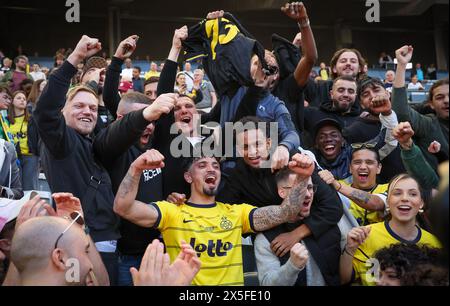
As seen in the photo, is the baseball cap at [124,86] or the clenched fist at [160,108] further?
the baseball cap at [124,86]

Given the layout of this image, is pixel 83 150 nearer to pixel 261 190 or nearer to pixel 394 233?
pixel 261 190

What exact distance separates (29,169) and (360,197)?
11.0 feet

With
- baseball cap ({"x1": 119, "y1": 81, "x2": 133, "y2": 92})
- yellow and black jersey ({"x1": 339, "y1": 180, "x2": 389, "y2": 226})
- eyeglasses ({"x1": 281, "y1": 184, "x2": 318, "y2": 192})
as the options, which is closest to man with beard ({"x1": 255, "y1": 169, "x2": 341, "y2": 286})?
eyeglasses ({"x1": 281, "y1": 184, "x2": 318, "y2": 192})

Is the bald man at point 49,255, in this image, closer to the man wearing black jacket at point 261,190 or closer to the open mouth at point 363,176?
the man wearing black jacket at point 261,190

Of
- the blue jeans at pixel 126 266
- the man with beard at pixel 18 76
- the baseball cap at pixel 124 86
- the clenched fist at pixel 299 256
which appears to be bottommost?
the blue jeans at pixel 126 266

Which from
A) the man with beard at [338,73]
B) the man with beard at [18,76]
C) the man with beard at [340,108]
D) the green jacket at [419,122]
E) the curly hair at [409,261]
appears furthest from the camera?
the man with beard at [18,76]

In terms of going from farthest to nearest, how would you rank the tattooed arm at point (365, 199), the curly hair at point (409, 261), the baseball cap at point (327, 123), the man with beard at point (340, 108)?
1. the man with beard at point (340, 108)
2. the baseball cap at point (327, 123)
3. the tattooed arm at point (365, 199)
4. the curly hair at point (409, 261)

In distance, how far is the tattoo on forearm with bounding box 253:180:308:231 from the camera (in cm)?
300

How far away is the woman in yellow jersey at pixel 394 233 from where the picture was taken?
3.09m

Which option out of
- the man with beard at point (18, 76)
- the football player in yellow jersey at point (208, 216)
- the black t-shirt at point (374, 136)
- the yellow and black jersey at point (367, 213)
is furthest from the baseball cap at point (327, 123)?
the man with beard at point (18, 76)

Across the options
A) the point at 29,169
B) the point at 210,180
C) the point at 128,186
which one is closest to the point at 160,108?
the point at 128,186

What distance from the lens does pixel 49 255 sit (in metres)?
2.26

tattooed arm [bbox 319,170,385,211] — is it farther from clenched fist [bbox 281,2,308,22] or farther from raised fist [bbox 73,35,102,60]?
raised fist [bbox 73,35,102,60]

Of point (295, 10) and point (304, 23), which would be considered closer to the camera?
point (295, 10)
